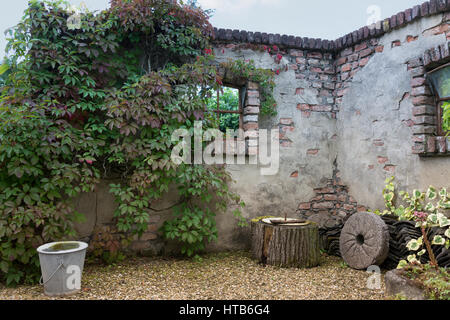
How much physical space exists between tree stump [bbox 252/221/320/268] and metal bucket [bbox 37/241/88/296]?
6.43ft

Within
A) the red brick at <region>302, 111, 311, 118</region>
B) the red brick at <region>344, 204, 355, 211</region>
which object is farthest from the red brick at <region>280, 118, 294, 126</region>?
the red brick at <region>344, 204, 355, 211</region>

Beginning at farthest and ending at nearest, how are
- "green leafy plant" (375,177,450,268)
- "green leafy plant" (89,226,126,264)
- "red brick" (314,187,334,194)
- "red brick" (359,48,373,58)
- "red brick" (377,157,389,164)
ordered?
"red brick" (314,187,334,194) → "red brick" (359,48,373,58) → "red brick" (377,157,389,164) → "green leafy plant" (89,226,126,264) → "green leafy plant" (375,177,450,268)

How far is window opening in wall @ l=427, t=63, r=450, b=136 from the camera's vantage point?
3.71 metres

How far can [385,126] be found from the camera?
14.2 ft

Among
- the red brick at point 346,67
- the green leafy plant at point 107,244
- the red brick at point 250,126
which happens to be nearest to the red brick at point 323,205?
the red brick at point 250,126

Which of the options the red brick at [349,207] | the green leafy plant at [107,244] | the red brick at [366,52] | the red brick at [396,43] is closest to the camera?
the green leafy plant at [107,244]

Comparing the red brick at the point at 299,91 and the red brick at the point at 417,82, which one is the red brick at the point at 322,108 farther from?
the red brick at the point at 417,82

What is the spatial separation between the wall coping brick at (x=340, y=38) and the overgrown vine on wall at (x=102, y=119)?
0.49 meters

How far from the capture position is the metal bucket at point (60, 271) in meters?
2.99

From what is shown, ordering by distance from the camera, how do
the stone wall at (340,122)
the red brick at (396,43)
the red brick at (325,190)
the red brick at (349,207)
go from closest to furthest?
the stone wall at (340,122) → the red brick at (396,43) → the red brick at (349,207) → the red brick at (325,190)

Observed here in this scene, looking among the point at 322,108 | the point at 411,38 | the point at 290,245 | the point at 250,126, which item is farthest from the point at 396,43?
the point at 290,245

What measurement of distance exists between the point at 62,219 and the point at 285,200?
9.28ft

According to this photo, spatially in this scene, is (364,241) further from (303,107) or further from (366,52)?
(366,52)

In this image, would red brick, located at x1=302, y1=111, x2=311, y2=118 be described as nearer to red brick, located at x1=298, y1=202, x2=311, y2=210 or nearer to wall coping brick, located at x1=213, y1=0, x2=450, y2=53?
wall coping brick, located at x1=213, y1=0, x2=450, y2=53
